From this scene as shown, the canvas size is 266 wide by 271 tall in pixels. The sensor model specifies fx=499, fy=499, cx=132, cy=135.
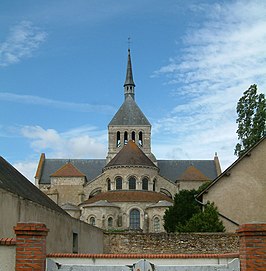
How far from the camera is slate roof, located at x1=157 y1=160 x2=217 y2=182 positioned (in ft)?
252

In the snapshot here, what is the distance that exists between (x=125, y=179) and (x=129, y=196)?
15.8ft

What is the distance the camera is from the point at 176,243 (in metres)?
22.2

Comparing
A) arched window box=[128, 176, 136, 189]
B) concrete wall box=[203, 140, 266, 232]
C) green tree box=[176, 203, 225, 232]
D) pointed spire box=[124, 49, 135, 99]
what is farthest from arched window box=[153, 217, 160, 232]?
pointed spire box=[124, 49, 135, 99]

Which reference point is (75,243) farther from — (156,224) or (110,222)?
(156,224)

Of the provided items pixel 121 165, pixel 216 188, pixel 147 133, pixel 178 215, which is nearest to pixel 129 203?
pixel 121 165

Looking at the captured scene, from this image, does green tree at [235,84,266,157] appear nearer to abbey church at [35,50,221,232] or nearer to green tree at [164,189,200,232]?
green tree at [164,189,200,232]

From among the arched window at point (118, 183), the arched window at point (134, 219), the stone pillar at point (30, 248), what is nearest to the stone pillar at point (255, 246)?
the stone pillar at point (30, 248)

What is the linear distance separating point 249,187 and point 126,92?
206 ft

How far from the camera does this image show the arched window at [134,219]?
183ft

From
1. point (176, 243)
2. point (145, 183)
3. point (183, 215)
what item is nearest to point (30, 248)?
point (176, 243)

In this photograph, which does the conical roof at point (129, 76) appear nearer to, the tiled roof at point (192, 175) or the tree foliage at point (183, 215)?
the tiled roof at point (192, 175)

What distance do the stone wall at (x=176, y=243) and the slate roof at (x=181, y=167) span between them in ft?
174

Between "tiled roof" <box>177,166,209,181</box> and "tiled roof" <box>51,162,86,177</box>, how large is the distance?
1431 centimetres

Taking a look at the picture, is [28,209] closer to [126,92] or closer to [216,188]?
[216,188]
